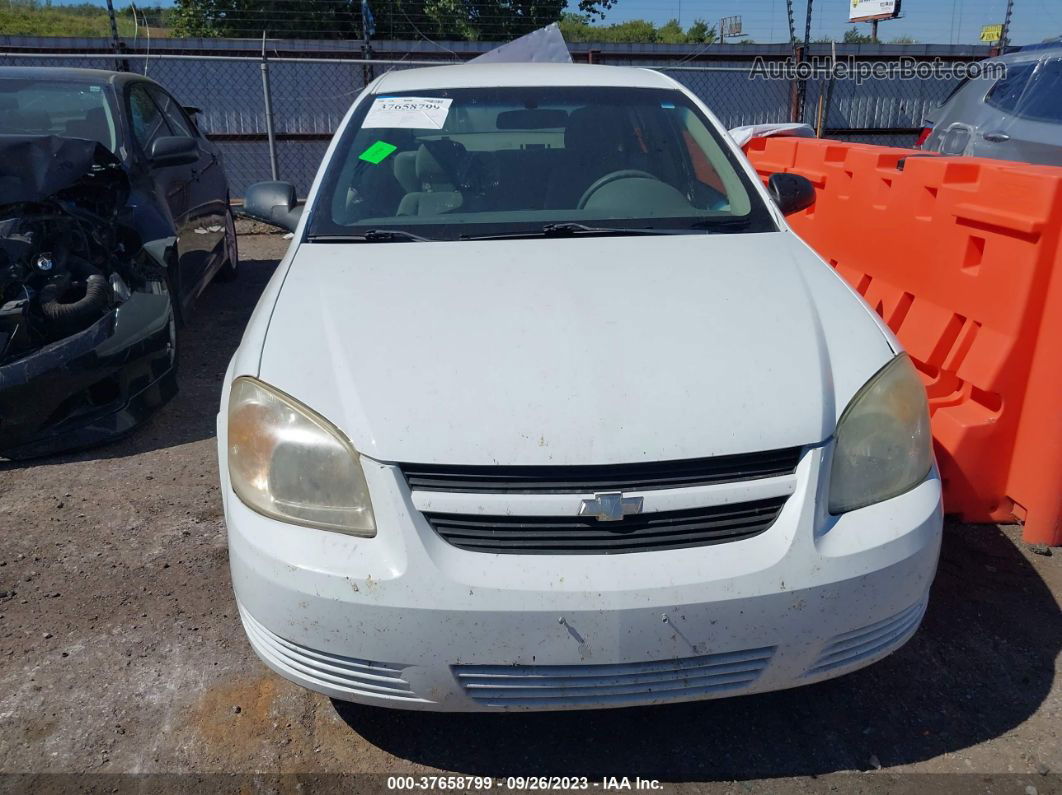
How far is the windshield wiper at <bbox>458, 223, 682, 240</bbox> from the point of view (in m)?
2.86

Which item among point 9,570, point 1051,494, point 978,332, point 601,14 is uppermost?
point 601,14

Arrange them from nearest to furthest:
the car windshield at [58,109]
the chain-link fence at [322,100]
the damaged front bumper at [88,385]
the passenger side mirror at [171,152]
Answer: the damaged front bumper at [88,385] < the passenger side mirror at [171,152] < the car windshield at [58,109] < the chain-link fence at [322,100]

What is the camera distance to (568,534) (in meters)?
1.91

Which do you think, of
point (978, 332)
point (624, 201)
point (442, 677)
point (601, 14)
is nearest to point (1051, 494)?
point (978, 332)

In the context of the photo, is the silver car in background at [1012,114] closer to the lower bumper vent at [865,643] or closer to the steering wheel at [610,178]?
the steering wheel at [610,178]

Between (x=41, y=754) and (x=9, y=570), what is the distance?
110cm

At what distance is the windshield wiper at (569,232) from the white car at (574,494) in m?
0.49

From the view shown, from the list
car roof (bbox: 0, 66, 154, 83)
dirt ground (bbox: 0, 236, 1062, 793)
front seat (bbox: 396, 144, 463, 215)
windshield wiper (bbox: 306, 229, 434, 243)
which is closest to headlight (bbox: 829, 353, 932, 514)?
dirt ground (bbox: 0, 236, 1062, 793)

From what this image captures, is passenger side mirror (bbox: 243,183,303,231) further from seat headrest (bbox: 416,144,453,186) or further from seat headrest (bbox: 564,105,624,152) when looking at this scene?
seat headrest (bbox: 564,105,624,152)

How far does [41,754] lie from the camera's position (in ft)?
7.38

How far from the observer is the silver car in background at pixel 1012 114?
5.28 m

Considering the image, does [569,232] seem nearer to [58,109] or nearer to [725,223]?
[725,223]

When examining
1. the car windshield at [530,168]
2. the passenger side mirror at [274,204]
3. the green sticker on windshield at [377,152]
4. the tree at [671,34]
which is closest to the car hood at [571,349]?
the car windshield at [530,168]

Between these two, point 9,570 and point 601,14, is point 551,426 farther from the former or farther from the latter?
point 601,14
